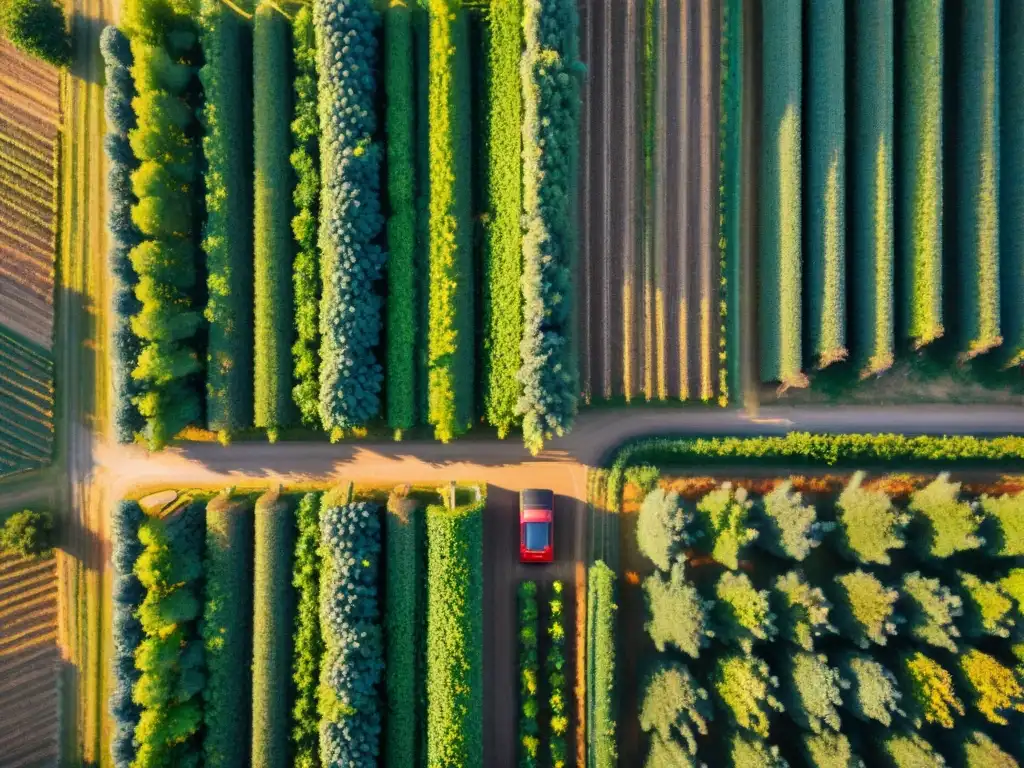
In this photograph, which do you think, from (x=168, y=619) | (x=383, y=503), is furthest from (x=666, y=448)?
(x=168, y=619)

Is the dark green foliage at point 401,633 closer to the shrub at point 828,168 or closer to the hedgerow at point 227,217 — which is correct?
the hedgerow at point 227,217

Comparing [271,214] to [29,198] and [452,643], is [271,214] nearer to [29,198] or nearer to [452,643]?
[29,198]

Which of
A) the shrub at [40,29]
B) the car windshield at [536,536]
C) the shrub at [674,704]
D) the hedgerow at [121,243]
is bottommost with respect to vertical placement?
the shrub at [674,704]

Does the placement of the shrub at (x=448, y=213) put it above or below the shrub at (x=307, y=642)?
above

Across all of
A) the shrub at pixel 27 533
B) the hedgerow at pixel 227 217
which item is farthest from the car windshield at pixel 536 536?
the shrub at pixel 27 533

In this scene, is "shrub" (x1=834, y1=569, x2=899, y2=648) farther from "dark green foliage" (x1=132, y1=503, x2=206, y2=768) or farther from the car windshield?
"dark green foliage" (x1=132, y1=503, x2=206, y2=768)

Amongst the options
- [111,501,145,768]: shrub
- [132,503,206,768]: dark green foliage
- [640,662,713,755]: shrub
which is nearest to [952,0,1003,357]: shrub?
[640,662,713,755]: shrub
